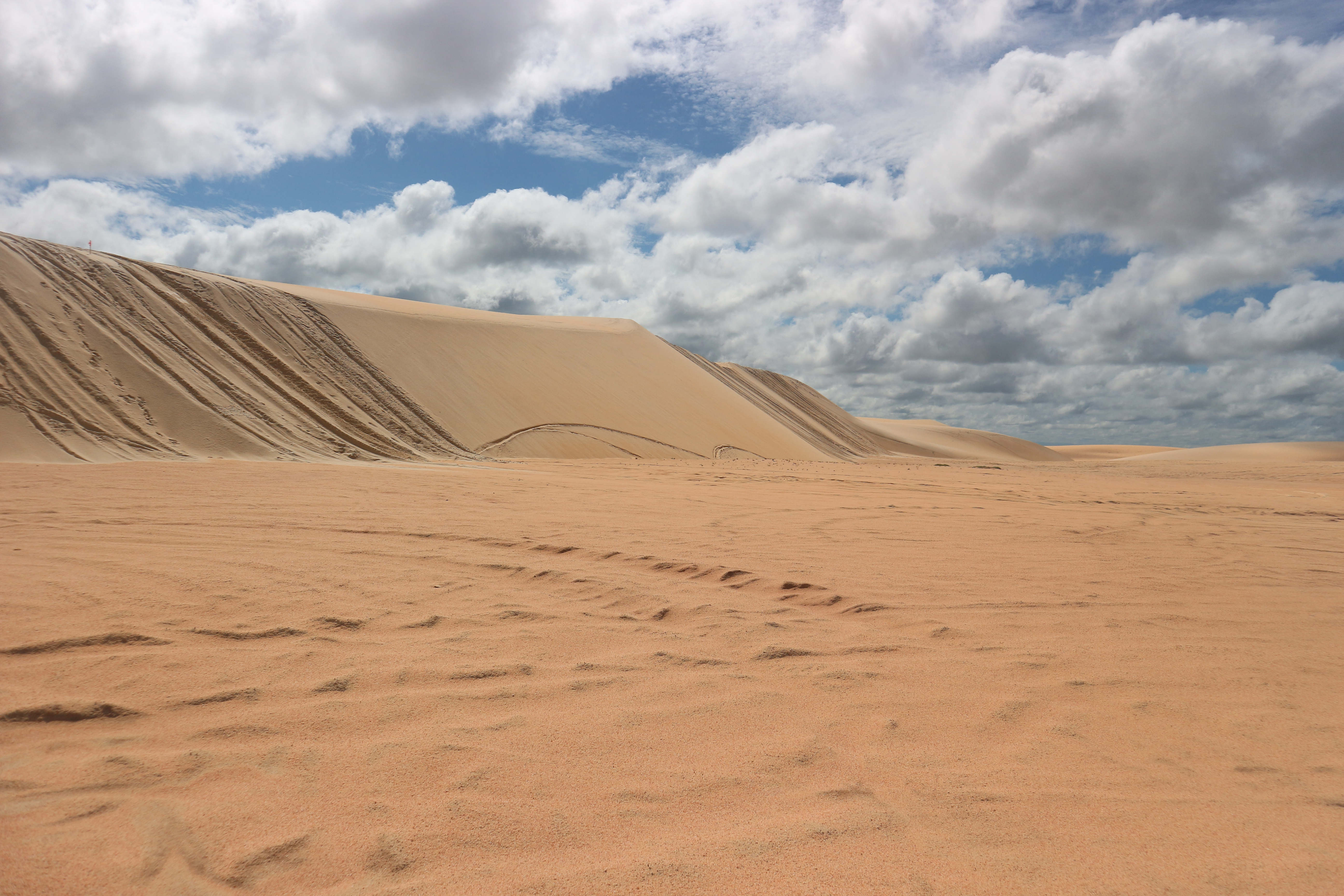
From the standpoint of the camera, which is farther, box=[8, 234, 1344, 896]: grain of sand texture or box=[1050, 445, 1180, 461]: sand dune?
box=[1050, 445, 1180, 461]: sand dune

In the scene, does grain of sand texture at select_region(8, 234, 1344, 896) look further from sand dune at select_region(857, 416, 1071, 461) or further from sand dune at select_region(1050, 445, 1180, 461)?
sand dune at select_region(1050, 445, 1180, 461)

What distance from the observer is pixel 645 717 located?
7.93ft

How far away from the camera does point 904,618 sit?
12.0 feet

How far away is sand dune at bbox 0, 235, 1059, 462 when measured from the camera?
42.0 feet

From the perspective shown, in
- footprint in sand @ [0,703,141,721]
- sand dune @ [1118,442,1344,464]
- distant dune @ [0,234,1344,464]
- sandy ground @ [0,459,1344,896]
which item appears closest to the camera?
sandy ground @ [0,459,1344,896]

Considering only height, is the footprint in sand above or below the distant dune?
below

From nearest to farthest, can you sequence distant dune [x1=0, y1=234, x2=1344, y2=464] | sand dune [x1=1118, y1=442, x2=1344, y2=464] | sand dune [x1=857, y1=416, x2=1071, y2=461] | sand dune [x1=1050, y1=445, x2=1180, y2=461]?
distant dune [x1=0, y1=234, x2=1344, y2=464] → sand dune [x1=1118, y1=442, x2=1344, y2=464] → sand dune [x1=857, y1=416, x2=1071, y2=461] → sand dune [x1=1050, y1=445, x2=1180, y2=461]

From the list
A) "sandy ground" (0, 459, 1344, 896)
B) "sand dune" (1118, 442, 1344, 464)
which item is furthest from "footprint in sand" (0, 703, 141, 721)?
"sand dune" (1118, 442, 1344, 464)

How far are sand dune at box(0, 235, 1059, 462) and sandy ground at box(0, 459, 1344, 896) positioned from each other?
9095 millimetres

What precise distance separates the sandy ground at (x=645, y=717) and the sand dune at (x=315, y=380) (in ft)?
29.8

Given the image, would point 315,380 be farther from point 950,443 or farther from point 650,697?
point 950,443

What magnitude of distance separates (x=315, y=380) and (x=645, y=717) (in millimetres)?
17916

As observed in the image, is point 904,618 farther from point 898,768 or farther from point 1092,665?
point 898,768

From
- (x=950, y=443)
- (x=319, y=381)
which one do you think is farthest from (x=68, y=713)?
(x=950, y=443)
